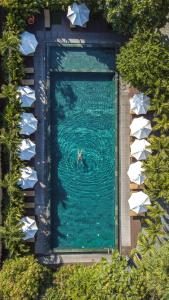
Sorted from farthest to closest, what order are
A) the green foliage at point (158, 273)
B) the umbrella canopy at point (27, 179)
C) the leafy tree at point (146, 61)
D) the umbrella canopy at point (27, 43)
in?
the umbrella canopy at point (27, 179) < the umbrella canopy at point (27, 43) < the leafy tree at point (146, 61) < the green foliage at point (158, 273)

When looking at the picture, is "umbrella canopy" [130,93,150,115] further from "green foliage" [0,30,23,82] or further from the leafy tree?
"green foliage" [0,30,23,82]

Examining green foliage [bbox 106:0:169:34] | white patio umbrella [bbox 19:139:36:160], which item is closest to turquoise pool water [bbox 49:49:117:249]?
white patio umbrella [bbox 19:139:36:160]

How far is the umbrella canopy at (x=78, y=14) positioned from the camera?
16.8m

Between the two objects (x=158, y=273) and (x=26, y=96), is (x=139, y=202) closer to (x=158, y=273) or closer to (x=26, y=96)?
(x=158, y=273)

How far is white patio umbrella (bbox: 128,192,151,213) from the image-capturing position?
1719 centimetres

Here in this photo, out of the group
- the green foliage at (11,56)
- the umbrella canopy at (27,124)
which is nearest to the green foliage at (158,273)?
the umbrella canopy at (27,124)

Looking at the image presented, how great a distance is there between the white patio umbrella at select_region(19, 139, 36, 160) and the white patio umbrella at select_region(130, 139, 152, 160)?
3.88 meters

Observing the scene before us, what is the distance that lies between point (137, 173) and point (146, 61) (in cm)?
426

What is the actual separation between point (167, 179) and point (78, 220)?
3927 millimetres

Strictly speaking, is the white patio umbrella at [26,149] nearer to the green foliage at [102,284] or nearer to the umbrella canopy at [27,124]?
the umbrella canopy at [27,124]

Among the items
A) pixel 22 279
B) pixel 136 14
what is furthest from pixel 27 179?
pixel 136 14

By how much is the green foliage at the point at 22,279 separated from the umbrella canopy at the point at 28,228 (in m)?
0.84

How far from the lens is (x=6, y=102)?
676 inches

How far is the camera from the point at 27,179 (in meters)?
16.9
